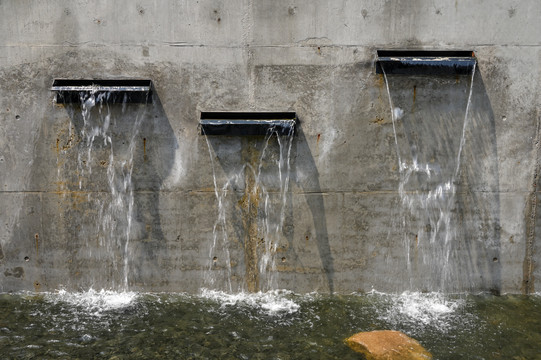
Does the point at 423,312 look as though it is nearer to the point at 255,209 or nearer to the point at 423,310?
the point at 423,310

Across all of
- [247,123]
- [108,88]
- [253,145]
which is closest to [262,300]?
[253,145]

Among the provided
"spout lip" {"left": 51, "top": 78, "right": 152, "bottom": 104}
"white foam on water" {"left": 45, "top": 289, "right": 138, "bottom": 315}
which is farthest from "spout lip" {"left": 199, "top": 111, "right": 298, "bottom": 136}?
"white foam on water" {"left": 45, "top": 289, "right": 138, "bottom": 315}

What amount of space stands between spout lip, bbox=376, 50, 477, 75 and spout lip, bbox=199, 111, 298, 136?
130 cm

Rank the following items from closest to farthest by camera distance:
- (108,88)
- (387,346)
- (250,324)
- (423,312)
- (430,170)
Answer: (387,346), (250,324), (108,88), (423,312), (430,170)

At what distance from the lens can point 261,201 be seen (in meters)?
6.10

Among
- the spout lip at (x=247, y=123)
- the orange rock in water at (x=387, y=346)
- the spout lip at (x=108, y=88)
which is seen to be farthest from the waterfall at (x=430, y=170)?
the spout lip at (x=108, y=88)

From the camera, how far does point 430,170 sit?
6023 mm

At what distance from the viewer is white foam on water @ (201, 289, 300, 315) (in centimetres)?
592

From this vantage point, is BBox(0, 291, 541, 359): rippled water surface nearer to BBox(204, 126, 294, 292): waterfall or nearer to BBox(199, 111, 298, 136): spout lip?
BBox(204, 126, 294, 292): waterfall

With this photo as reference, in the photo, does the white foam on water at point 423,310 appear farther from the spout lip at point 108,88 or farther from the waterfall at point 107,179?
the spout lip at point 108,88

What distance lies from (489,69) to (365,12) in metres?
1.71

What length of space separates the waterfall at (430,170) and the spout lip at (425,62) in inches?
3.9

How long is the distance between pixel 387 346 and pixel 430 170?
2298 mm

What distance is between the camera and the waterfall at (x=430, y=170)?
5.87 metres
